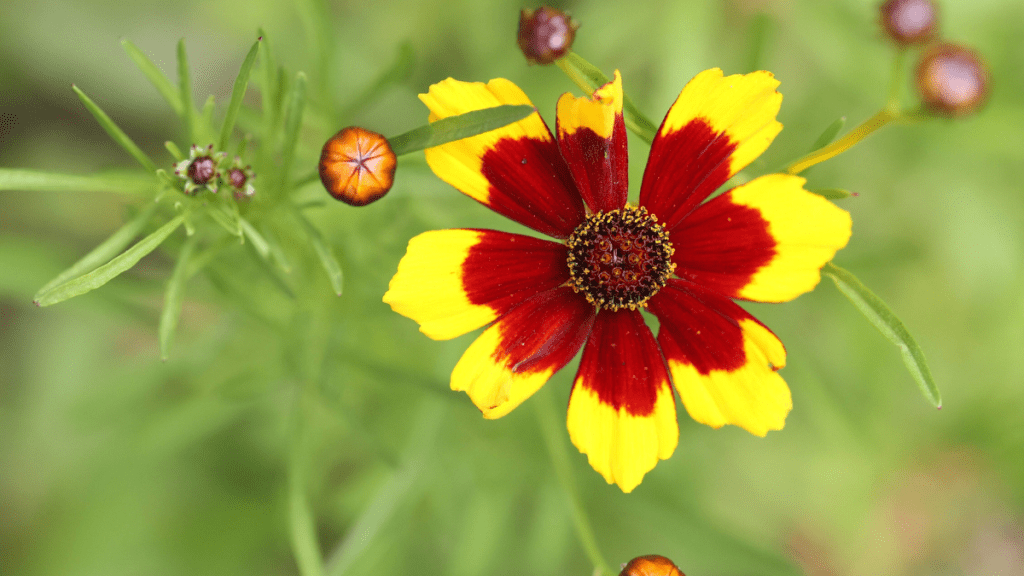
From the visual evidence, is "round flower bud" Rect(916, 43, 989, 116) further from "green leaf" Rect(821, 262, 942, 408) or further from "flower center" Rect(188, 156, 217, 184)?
"flower center" Rect(188, 156, 217, 184)

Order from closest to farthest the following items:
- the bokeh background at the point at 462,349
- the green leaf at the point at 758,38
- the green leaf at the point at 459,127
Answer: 1. the green leaf at the point at 459,127
2. the green leaf at the point at 758,38
3. the bokeh background at the point at 462,349

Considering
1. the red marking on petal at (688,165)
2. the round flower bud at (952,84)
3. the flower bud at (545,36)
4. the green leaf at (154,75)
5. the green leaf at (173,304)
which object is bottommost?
the red marking on petal at (688,165)

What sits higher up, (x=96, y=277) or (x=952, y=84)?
(x=96, y=277)

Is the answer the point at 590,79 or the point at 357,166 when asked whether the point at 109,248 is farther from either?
the point at 590,79

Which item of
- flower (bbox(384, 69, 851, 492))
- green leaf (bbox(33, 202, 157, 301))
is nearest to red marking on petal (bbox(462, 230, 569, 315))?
flower (bbox(384, 69, 851, 492))

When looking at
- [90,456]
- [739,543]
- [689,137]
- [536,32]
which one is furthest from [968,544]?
[90,456]

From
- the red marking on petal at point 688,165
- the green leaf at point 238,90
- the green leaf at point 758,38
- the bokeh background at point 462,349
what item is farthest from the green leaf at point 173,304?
the green leaf at point 758,38

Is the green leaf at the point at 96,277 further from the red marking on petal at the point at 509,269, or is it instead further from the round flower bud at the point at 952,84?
the round flower bud at the point at 952,84

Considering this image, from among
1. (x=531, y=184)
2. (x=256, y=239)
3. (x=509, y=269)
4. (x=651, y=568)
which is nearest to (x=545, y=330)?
(x=509, y=269)
